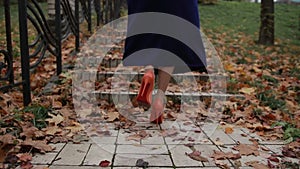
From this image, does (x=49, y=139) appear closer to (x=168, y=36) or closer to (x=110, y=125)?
(x=110, y=125)

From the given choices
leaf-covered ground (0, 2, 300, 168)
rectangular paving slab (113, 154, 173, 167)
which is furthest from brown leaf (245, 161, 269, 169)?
rectangular paving slab (113, 154, 173, 167)

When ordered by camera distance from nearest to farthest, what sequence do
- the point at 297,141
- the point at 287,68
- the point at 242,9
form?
the point at 297,141 → the point at 287,68 → the point at 242,9

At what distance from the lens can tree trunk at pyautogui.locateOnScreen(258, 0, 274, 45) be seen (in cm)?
684

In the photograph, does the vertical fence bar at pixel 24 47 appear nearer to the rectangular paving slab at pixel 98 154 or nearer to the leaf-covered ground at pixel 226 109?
the leaf-covered ground at pixel 226 109

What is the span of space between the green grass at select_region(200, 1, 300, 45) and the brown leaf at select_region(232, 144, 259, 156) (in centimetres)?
614

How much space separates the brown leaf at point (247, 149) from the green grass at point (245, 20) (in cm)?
614

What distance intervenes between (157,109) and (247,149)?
26.0 inches

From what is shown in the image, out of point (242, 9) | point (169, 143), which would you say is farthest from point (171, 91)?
point (242, 9)

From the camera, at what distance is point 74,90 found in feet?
9.82

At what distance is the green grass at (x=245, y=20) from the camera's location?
8680 mm

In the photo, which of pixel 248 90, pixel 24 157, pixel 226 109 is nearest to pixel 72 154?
pixel 24 157

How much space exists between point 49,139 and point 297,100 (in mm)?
2554

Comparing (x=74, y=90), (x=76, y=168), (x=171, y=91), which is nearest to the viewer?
(x=76, y=168)

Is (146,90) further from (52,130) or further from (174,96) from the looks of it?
(174,96)
